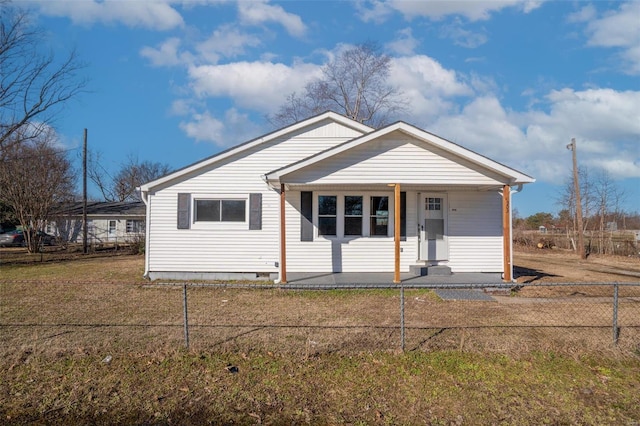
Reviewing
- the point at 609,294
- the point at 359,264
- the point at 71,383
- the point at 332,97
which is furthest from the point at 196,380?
the point at 332,97

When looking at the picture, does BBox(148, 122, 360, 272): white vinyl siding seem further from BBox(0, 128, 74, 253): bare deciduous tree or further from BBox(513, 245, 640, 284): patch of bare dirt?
BBox(0, 128, 74, 253): bare deciduous tree

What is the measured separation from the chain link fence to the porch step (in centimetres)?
114

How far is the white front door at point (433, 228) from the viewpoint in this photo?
11.2 metres

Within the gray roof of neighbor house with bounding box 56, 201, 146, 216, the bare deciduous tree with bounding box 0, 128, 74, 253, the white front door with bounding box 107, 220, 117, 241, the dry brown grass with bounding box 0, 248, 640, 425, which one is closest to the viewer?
the dry brown grass with bounding box 0, 248, 640, 425

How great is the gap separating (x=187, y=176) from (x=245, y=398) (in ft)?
27.7

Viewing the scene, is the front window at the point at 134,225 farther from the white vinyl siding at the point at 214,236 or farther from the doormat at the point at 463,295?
the doormat at the point at 463,295

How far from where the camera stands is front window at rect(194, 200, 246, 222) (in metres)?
11.4

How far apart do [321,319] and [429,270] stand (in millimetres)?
4952

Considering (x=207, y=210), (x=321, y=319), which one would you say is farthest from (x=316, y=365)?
(x=207, y=210)

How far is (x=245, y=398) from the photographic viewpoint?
3.96m

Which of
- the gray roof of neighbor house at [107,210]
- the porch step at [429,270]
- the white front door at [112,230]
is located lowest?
the porch step at [429,270]

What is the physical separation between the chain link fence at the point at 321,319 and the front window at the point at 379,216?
2148 millimetres

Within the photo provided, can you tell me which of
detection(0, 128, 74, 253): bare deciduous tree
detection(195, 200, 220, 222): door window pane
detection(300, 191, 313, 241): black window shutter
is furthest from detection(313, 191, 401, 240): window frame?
detection(0, 128, 74, 253): bare deciduous tree

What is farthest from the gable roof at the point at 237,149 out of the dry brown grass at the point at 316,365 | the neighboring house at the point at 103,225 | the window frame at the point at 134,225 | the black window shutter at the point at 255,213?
the window frame at the point at 134,225
